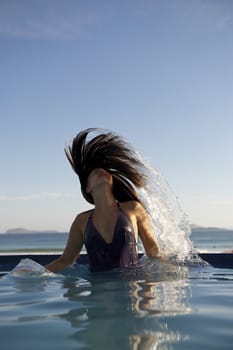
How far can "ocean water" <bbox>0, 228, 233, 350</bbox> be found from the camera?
192 cm

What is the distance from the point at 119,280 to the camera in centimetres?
396

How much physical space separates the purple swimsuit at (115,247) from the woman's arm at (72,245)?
0.24m

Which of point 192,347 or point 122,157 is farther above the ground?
point 122,157

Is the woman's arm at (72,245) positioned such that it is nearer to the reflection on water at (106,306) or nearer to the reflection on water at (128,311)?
the reflection on water at (106,306)

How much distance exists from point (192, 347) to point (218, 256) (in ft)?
16.9

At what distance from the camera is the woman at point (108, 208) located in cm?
442

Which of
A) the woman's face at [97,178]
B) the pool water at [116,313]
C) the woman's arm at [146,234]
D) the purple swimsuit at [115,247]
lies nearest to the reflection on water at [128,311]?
the pool water at [116,313]

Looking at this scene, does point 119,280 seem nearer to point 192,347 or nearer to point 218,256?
point 192,347

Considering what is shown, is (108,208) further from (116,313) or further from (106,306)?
(116,313)

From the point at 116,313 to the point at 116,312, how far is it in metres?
0.03

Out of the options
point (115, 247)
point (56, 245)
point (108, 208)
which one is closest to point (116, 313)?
point (115, 247)

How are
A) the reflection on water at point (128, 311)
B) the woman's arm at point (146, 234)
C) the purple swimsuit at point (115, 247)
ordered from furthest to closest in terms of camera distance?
the woman's arm at point (146, 234) → the purple swimsuit at point (115, 247) → the reflection on water at point (128, 311)

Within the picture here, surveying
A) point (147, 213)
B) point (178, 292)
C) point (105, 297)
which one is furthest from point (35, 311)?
point (147, 213)

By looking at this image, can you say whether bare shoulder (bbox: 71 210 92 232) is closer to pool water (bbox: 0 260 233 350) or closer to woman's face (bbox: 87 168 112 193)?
woman's face (bbox: 87 168 112 193)
